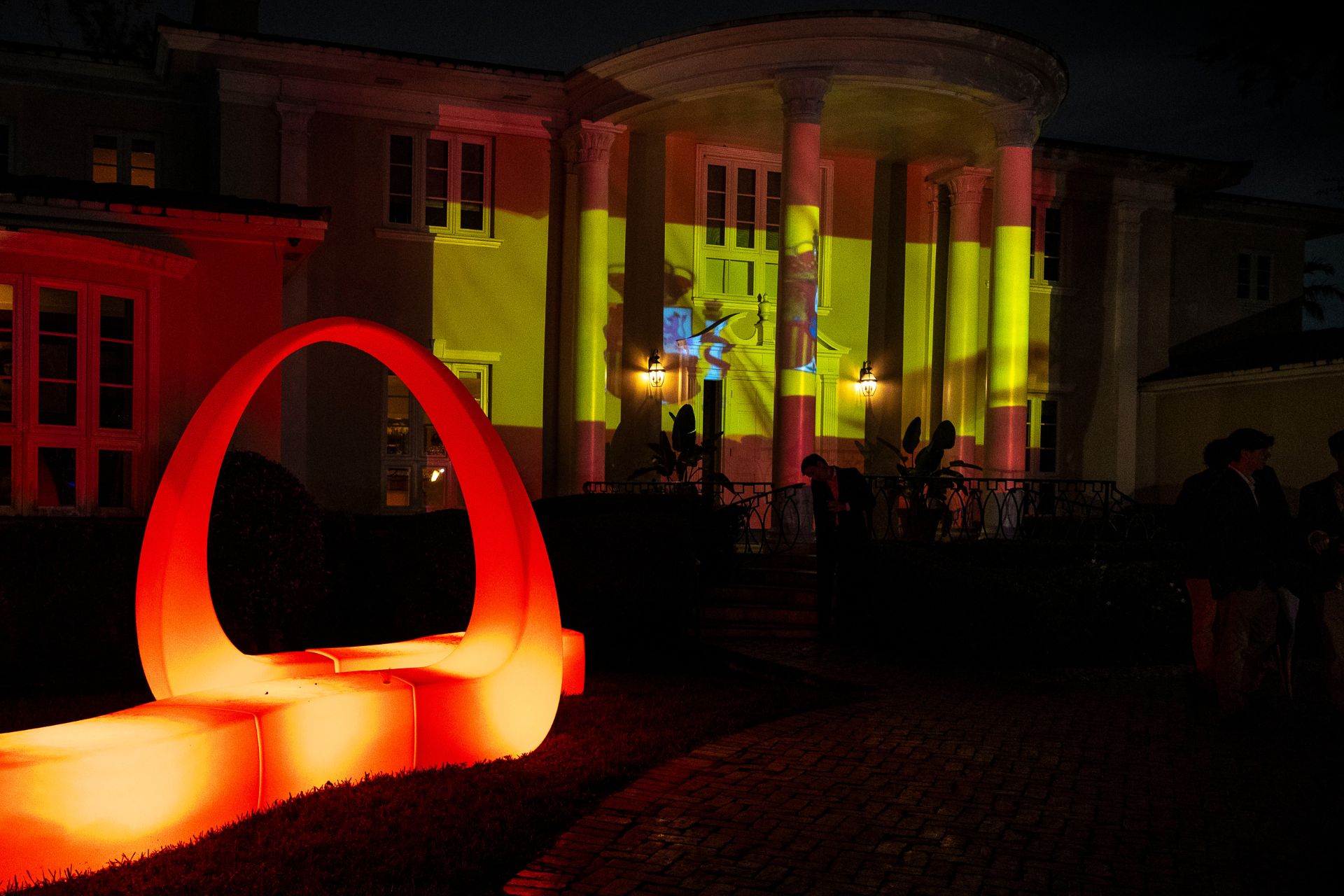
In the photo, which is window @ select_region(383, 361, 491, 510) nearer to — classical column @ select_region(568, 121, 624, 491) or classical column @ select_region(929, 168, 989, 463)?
classical column @ select_region(568, 121, 624, 491)

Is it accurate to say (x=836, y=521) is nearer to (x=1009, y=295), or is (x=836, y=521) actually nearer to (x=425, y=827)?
(x=425, y=827)

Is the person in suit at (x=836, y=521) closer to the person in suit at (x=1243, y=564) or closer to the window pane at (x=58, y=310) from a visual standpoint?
the person in suit at (x=1243, y=564)

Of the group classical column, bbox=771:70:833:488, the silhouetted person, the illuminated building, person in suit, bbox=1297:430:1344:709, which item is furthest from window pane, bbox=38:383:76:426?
person in suit, bbox=1297:430:1344:709

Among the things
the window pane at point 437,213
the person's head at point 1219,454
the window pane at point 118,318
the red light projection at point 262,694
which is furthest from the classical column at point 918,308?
the red light projection at point 262,694

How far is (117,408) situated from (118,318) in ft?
2.75

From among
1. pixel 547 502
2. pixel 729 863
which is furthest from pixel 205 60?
pixel 729 863

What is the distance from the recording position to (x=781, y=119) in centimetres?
1745

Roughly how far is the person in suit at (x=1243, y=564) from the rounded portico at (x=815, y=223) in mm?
8451

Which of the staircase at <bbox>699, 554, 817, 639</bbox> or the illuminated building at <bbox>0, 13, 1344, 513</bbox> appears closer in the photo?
the staircase at <bbox>699, 554, 817, 639</bbox>

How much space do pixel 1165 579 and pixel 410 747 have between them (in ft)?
24.7

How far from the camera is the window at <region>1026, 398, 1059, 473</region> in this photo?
20812 millimetres

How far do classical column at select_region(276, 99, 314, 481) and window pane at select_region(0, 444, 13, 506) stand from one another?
6.11 metres

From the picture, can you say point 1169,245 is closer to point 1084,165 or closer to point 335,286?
point 1084,165

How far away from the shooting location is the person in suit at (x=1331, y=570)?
7.55m
